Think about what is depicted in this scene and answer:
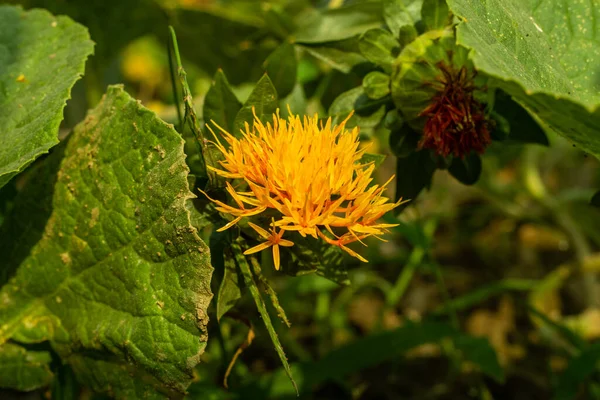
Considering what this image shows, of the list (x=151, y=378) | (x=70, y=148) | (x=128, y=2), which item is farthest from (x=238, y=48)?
(x=151, y=378)

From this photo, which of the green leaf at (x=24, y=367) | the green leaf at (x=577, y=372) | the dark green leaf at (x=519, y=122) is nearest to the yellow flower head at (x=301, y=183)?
the dark green leaf at (x=519, y=122)

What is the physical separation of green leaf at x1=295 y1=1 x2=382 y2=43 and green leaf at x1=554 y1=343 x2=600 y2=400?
2.87 feet

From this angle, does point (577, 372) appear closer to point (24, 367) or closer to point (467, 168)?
point (467, 168)

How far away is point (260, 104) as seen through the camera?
1020mm

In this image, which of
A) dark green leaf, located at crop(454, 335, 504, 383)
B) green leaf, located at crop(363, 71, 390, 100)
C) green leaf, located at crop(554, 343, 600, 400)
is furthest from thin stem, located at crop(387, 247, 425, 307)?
green leaf, located at crop(363, 71, 390, 100)

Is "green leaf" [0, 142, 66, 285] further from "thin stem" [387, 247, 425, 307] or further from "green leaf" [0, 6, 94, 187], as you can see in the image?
"thin stem" [387, 247, 425, 307]

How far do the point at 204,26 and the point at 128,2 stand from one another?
22 centimetres

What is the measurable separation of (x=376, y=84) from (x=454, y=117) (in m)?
0.17

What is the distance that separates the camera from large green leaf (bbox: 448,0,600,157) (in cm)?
86

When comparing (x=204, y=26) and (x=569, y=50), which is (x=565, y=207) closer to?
(x=569, y=50)

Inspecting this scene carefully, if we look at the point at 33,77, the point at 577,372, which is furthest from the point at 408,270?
the point at 33,77

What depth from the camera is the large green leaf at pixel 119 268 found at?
92cm

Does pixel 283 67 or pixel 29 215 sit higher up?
pixel 283 67

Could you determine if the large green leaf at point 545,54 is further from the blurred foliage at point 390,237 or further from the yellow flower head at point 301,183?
the yellow flower head at point 301,183
